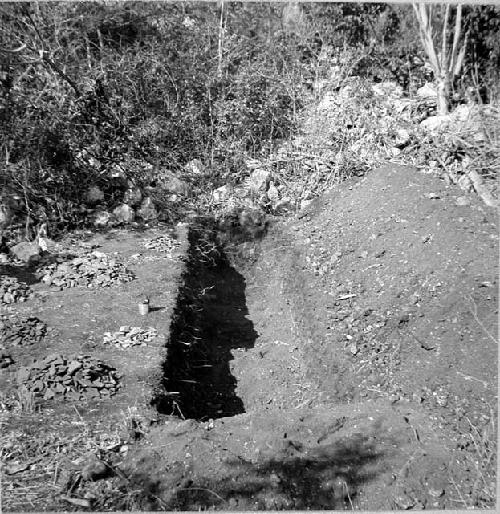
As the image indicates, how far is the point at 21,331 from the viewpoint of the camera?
15.4 ft

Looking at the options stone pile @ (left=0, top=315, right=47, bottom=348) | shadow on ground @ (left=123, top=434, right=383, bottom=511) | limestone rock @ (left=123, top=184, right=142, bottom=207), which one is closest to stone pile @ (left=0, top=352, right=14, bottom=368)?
stone pile @ (left=0, top=315, right=47, bottom=348)

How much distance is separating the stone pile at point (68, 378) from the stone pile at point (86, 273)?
4.87 feet

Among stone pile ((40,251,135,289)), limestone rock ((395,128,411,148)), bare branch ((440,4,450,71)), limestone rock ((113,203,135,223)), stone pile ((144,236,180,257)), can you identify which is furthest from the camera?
bare branch ((440,4,450,71))

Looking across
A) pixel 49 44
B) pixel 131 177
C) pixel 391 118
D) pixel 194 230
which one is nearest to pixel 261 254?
pixel 194 230

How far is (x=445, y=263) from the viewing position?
15.6ft

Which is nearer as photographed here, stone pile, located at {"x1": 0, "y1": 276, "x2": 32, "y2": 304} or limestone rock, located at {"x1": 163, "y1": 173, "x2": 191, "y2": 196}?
stone pile, located at {"x1": 0, "y1": 276, "x2": 32, "y2": 304}

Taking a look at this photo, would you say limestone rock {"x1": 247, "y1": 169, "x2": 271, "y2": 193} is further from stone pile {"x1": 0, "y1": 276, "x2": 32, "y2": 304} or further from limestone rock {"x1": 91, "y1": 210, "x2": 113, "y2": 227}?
stone pile {"x1": 0, "y1": 276, "x2": 32, "y2": 304}

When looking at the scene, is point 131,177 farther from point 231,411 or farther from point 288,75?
point 231,411

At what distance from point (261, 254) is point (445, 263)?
9.48ft

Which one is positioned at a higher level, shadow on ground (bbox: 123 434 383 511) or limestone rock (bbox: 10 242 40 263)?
shadow on ground (bbox: 123 434 383 511)

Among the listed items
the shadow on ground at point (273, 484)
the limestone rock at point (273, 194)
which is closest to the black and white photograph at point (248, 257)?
the shadow on ground at point (273, 484)

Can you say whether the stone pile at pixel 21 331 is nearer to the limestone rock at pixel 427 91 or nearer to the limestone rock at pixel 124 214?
the limestone rock at pixel 124 214

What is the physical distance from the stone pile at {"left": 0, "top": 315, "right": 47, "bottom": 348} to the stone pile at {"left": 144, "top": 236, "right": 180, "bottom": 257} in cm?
191

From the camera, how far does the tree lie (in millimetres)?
8094
